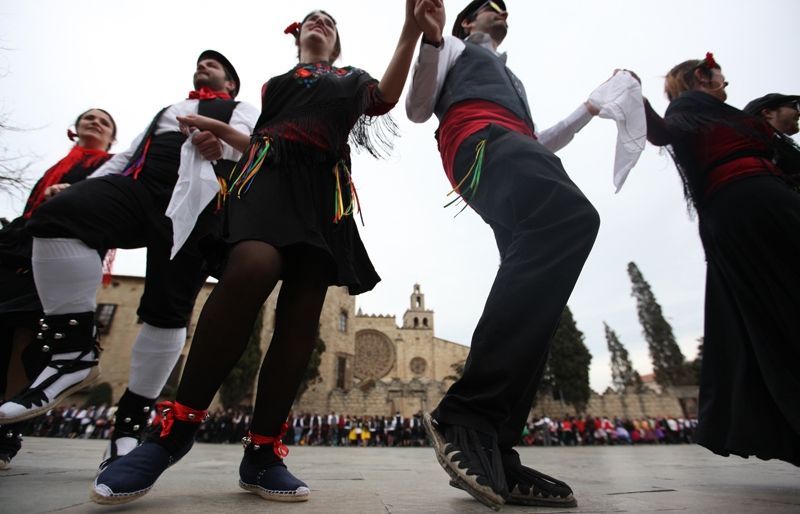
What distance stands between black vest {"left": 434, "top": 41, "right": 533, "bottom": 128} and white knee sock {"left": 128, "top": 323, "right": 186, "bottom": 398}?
5.71 ft

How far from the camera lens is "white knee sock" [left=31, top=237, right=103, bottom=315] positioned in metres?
1.66

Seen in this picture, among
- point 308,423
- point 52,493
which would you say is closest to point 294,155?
point 52,493

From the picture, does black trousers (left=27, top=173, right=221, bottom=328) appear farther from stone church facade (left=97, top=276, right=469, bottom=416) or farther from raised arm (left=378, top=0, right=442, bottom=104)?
stone church facade (left=97, top=276, right=469, bottom=416)

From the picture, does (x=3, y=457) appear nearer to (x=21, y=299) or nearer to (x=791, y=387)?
(x=21, y=299)

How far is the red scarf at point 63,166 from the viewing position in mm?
2426

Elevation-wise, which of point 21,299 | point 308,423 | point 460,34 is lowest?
point 308,423

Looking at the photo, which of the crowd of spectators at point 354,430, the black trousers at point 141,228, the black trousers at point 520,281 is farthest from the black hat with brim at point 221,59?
the crowd of spectators at point 354,430

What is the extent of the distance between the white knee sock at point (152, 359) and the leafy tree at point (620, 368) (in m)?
45.8

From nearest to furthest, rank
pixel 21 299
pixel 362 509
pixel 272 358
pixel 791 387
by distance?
1. pixel 362 509
2. pixel 272 358
3. pixel 791 387
4. pixel 21 299

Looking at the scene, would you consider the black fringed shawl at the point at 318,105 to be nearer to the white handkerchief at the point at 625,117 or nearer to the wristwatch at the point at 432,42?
the wristwatch at the point at 432,42

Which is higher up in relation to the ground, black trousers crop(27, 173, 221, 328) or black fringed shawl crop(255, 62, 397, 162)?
black fringed shawl crop(255, 62, 397, 162)

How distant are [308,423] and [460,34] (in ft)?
54.9

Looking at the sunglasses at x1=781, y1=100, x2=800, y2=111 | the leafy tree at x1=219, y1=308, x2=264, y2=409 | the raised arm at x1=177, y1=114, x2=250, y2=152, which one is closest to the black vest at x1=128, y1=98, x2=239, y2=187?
the raised arm at x1=177, y1=114, x2=250, y2=152

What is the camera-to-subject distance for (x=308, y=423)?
16.5m
